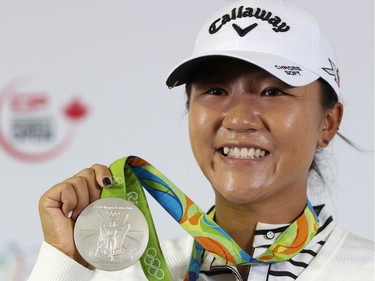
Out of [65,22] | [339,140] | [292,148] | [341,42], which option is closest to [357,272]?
[292,148]

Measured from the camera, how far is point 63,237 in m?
1.31

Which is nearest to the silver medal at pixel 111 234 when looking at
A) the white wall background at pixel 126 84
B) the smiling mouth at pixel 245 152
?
the smiling mouth at pixel 245 152

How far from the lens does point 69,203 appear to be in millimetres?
1297

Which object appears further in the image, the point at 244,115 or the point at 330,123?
the point at 330,123

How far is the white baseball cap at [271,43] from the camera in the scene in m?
1.28

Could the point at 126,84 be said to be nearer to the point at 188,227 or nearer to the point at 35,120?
the point at 35,120

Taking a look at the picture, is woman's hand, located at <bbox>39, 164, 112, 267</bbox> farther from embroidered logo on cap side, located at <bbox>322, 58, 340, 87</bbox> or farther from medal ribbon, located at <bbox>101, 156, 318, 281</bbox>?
embroidered logo on cap side, located at <bbox>322, 58, 340, 87</bbox>

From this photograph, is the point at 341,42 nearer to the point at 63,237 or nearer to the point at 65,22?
the point at 65,22

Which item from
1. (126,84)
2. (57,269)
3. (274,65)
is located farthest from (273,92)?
(126,84)

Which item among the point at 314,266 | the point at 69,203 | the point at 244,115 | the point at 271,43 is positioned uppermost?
the point at 271,43

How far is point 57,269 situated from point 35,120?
81cm

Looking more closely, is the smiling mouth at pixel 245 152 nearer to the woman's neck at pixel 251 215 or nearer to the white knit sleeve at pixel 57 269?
the woman's neck at pixel 251 215

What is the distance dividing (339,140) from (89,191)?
2.65 ft

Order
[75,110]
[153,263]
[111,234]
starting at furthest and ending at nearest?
[75,110]
[153,263]
[111,234]
